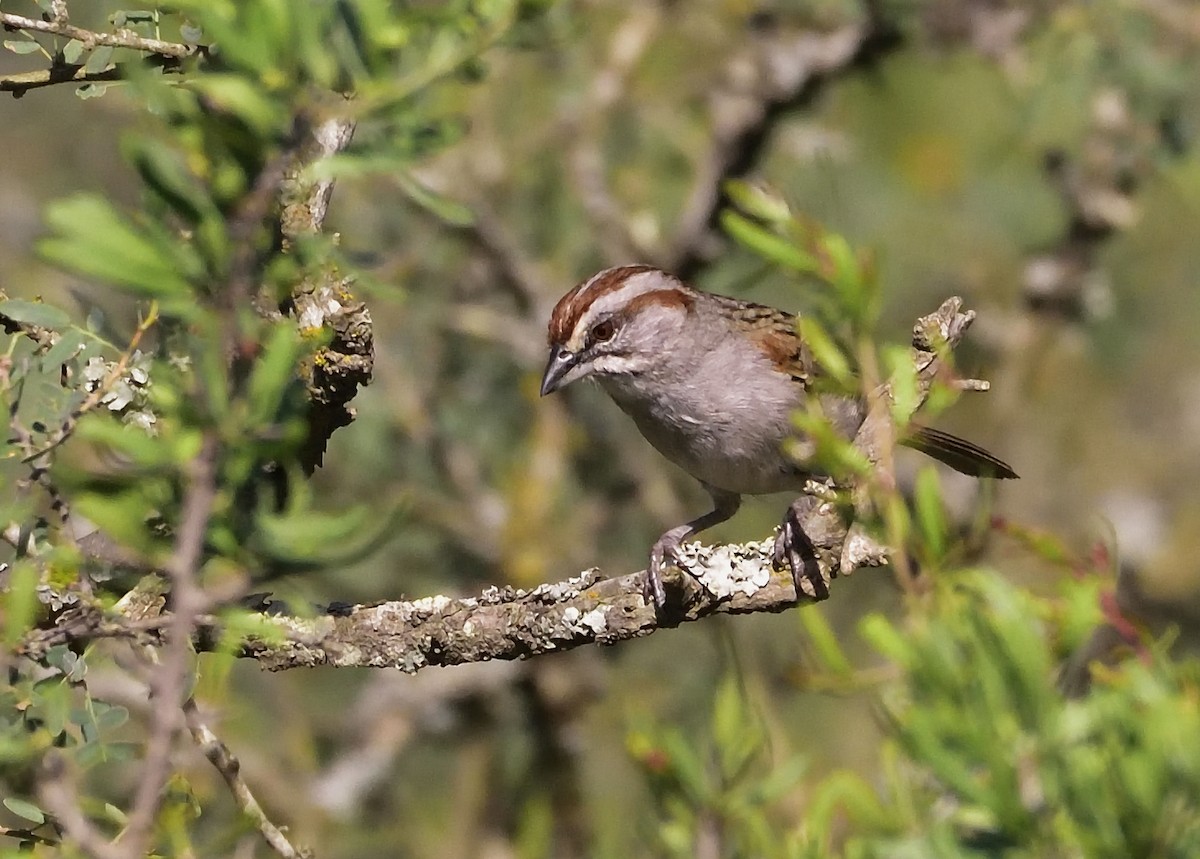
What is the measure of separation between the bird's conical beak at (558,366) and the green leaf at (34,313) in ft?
8.59

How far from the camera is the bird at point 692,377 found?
4430 mm

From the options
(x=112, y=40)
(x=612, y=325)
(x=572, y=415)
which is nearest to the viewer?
(x=112, y=40)

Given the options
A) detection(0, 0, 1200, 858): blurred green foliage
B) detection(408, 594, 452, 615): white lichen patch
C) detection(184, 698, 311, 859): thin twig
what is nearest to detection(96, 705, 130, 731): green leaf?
detection(0, 0, 1200, 858): blurred green foliage

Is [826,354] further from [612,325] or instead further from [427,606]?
[612,325]

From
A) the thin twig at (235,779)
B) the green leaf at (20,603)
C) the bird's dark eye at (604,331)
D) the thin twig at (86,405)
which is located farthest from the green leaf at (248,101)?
the bird's dark eye at (604,331)

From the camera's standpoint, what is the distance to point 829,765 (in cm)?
689

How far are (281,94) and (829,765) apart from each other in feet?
19.9

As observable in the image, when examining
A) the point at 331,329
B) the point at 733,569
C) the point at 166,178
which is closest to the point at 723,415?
the point at 733,569

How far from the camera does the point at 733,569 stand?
2.68 meters

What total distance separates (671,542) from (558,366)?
0.87m

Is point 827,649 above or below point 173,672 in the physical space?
below

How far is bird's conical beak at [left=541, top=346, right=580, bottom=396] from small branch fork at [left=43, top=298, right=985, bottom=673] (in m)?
1.80

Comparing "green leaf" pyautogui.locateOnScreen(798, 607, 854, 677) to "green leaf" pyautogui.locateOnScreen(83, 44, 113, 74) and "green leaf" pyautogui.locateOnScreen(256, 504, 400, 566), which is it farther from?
"green leaf" pyautogui.locateOnScreen(83, 44, 113, 74)

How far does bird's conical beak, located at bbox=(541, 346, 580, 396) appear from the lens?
4.41 metres
